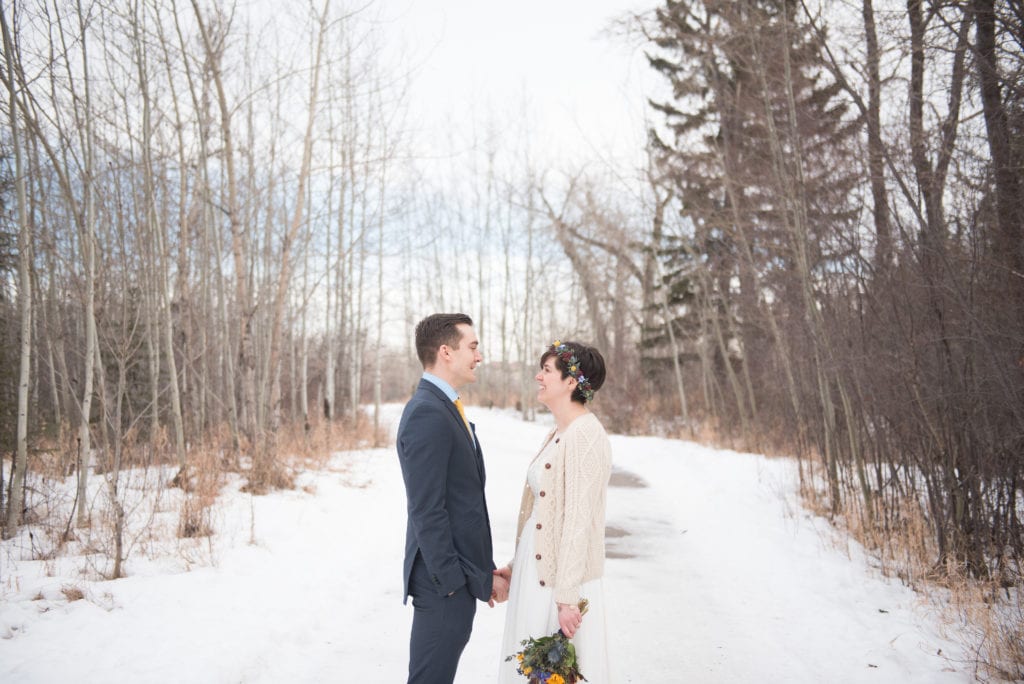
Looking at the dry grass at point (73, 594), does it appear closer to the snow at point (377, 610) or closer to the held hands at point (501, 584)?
the snow at point (377, 610)

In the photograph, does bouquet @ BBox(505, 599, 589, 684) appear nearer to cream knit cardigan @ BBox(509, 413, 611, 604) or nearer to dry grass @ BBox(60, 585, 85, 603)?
cream knit cardigan @ BBox(509, 413, 611, 604)

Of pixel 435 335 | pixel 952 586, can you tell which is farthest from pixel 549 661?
pixel 952 586

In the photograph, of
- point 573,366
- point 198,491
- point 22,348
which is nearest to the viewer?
point 573,366

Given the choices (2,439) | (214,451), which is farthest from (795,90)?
(2,439)

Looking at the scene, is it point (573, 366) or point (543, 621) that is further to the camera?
point (573, 366)

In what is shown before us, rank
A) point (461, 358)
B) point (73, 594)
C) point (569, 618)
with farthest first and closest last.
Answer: point (73, 594) → point (461, 358) → point (569, 618)

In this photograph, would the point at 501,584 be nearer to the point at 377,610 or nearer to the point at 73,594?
the point at 377,610

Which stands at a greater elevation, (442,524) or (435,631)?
(442,524)

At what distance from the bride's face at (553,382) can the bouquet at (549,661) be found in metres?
0.95

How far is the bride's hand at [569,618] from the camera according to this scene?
7.73 ft

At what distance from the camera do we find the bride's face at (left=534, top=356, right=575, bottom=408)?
2.69m

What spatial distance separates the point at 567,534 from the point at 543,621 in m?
0.41

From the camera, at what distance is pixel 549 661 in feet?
7.84

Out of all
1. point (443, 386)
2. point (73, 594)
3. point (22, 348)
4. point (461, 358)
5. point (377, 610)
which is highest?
point (22, 348)
